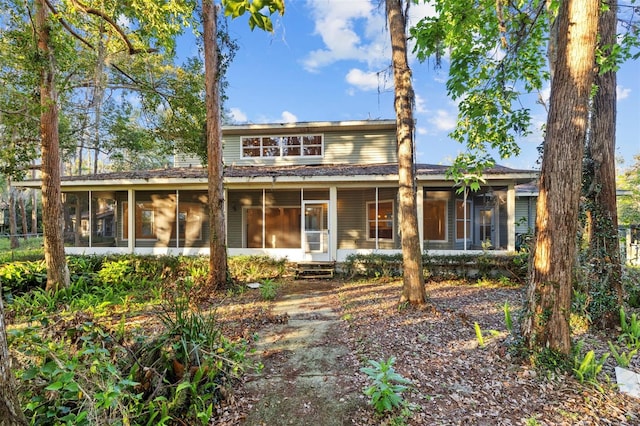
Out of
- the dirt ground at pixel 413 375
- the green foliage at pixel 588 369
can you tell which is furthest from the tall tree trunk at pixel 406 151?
the green foliage at pixel 588 369

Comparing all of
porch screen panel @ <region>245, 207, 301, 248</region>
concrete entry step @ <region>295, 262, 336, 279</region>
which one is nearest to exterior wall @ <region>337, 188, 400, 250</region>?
porch screen panel @ <region>245, 207, 301, 248</region>

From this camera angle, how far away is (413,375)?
3484 mm

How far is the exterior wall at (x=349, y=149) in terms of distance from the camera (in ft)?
44.7

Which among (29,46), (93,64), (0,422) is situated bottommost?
(0,422)

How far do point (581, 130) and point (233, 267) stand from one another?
885 centimetres

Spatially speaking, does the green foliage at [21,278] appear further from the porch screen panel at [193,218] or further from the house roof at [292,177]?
the porch screen panel at [193,218]

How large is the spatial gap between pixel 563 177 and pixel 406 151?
2855mm

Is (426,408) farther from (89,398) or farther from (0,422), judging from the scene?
(0,422)

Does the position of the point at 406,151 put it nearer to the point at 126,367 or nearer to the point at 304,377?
the point at 304,377

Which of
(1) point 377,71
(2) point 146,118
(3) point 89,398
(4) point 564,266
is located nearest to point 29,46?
(2) point 146,118

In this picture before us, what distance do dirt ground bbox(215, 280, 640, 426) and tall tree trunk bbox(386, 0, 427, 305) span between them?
621 millimetres

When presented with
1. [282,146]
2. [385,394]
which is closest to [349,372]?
[385,394]

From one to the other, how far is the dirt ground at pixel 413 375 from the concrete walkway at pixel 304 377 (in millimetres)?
11

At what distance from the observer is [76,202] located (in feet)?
40.8
